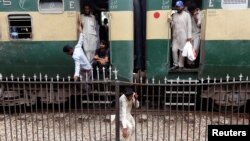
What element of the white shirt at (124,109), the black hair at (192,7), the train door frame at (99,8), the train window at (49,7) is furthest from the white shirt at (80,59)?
the black hair at (192,7)

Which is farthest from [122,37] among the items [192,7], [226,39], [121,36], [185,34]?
[226,39]

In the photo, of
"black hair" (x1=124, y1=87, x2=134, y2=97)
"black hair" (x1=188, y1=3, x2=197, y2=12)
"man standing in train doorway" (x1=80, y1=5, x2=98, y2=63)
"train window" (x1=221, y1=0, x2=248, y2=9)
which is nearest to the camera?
"black hair" (x1=124, y1=87, x2=134, y2=97)

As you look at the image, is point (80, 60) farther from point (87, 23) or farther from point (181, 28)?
point (181, 28)

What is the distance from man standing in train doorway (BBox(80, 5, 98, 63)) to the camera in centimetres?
827

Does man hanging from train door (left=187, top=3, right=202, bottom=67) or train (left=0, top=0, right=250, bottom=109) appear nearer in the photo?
train (left=0, top=0, right=250, bottom=109)

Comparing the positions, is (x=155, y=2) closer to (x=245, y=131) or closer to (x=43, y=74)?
(x=43, y=74)

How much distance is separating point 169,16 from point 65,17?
2.17m

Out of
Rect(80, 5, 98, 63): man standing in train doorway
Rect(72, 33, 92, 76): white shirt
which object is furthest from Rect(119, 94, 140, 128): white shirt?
Rect(80, 5, 98, 63): man standing in train doorway

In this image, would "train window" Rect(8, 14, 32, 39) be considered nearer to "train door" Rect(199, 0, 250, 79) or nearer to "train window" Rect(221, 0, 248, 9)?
"train door" Rect(199, 0, 250, 79)

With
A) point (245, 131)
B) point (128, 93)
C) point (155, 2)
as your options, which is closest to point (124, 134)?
point (128, 93)

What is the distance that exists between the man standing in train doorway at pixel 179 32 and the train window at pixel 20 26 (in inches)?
118

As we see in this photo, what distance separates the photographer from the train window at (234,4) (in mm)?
7676

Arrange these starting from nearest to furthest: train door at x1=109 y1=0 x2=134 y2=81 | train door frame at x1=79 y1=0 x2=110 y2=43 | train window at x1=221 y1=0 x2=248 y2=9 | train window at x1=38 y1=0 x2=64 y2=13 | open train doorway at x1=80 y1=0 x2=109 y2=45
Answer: train window at x1=221 y1=0 x2=248 y2=9 < train door at x1=109 y1=0 x2=134 y2=81 < train window at x1=38 y1=0 x2=64 y2=13 < open train doorway at x1=80 y1=0 x2=109 y2=45 < train door frame at x1=79 y1=0 x2=110 y2=43

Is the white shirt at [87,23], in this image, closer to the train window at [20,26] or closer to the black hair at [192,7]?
the train window at [20,26]
